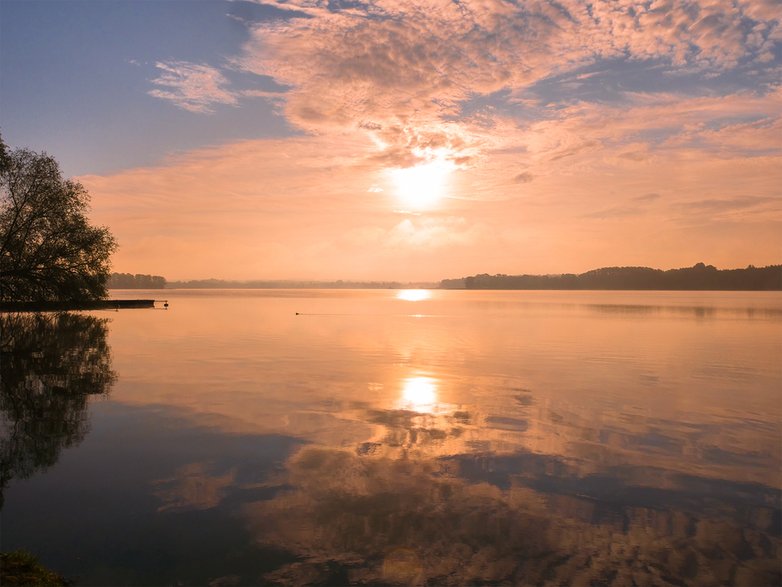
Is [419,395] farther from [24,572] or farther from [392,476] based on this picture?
[24,572]

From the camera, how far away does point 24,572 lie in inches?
332

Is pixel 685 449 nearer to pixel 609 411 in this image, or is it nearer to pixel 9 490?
pixel 609 411

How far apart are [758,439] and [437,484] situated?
38.9ft

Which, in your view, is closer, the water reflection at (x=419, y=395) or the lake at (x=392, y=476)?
the lake at (x=392, y=476)

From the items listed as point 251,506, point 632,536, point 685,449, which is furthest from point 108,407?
point 685,449

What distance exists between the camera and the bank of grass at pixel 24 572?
8.11 meters

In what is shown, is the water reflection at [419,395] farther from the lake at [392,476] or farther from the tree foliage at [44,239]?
the tree foliage at [44,239]

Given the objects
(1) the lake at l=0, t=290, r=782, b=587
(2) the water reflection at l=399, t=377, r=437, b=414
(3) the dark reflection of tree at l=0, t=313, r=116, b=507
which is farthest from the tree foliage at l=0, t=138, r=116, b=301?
(2) the water reflection at l=399, t=377, r=437, b=414

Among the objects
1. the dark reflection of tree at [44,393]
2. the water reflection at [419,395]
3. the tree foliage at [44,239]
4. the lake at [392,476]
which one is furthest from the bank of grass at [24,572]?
the tree foliage at [44,239]

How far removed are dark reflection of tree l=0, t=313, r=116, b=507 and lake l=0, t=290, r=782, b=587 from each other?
126mm

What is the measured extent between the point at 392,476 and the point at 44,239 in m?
55.5

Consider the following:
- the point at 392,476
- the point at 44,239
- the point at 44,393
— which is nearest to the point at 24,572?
the point at 392,476

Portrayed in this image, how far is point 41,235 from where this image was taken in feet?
183

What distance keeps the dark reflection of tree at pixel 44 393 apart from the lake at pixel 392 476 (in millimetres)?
126
